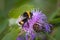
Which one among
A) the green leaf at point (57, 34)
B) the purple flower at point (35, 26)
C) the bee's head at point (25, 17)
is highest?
the bee's head at point (25, 17)

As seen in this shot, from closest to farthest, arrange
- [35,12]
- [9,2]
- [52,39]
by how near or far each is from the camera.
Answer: [52,39]
[35,12]
[9,2]

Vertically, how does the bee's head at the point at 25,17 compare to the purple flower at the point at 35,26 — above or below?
above

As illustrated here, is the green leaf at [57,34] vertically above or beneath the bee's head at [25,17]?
beneath

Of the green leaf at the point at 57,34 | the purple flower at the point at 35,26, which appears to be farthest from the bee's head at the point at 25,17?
the green leaf at the point at 57,34

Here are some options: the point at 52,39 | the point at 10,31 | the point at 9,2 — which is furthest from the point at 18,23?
the point at 9,2

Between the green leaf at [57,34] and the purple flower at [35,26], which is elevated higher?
the purple flower at [35,26]

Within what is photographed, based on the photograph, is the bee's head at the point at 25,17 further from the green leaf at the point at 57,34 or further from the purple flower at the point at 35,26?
the green leaf at the point at 57,34

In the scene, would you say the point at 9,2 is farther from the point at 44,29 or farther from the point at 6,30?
the point at 44,29

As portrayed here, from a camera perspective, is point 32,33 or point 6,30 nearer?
point 32,33
